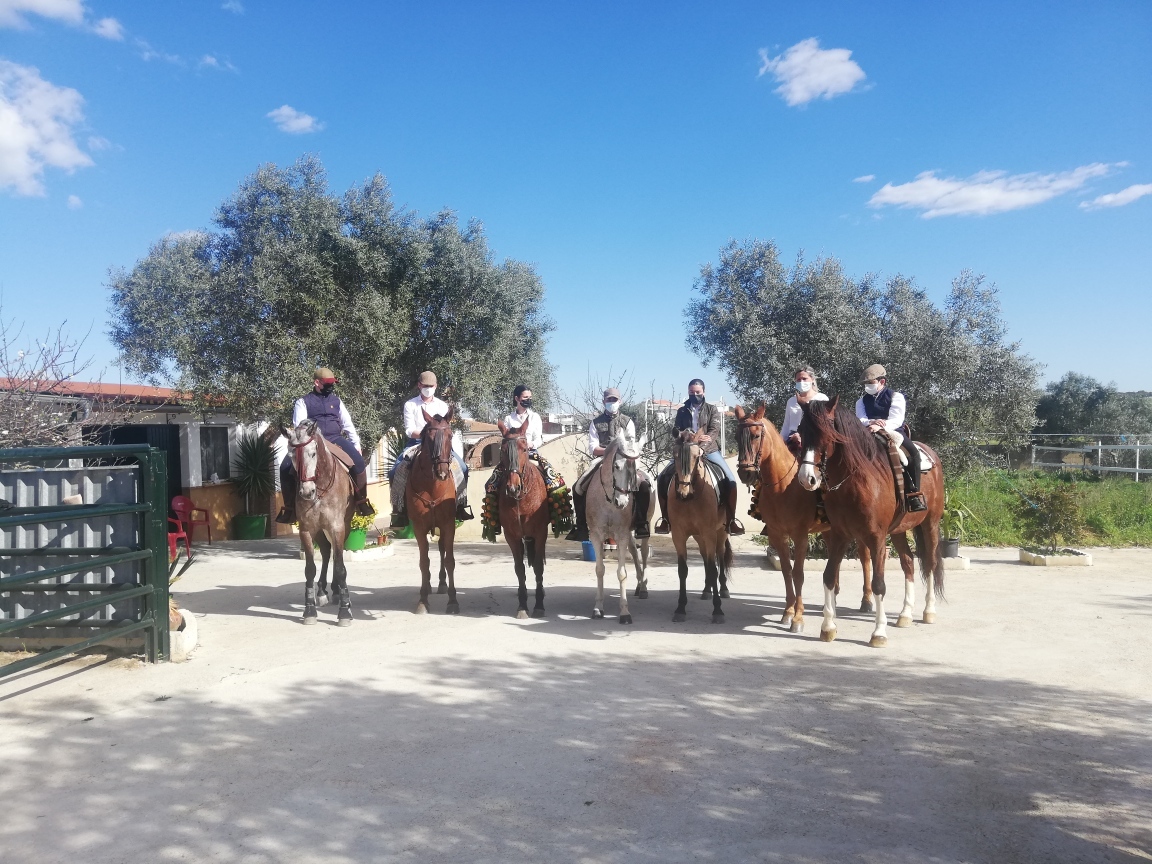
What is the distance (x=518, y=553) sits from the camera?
28.6ft

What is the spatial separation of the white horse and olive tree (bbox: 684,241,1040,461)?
450cm

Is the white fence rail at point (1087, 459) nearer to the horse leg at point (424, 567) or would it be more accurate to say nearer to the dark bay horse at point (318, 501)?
the horse leg at point (424, 567)

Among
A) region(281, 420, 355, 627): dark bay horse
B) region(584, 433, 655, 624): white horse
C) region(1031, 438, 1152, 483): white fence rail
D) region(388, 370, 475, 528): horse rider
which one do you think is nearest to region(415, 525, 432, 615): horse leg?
region(388, 370, 475, 528): horse rider

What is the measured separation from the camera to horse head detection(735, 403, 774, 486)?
7.14m

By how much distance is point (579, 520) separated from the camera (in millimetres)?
9141

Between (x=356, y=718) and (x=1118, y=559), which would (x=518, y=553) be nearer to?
(x=356, y=718)

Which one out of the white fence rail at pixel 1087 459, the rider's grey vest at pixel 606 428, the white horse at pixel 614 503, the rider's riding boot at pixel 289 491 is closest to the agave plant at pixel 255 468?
the rider's riding boot at pixel 289 491

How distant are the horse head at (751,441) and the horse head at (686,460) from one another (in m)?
0.47

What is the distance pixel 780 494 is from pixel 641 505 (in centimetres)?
170

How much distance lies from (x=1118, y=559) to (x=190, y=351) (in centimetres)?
1558

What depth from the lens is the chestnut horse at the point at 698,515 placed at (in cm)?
764

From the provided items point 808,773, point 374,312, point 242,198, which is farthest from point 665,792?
point 242,198

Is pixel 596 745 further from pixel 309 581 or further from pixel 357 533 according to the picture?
pixel 357 533

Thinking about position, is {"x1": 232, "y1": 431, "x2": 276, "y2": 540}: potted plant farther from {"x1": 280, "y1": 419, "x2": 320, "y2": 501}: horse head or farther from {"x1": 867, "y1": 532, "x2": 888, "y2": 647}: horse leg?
{"x1": 867, "y1": 532, "x2": 888, "y2": 647}: horse leg
